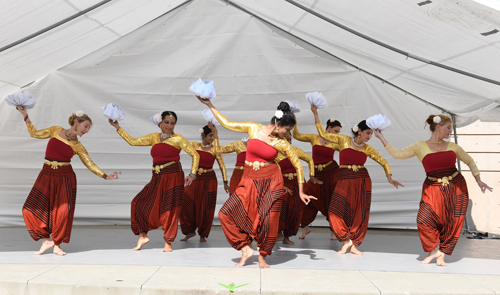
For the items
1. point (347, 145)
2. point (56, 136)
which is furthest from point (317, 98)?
point (56, 136)

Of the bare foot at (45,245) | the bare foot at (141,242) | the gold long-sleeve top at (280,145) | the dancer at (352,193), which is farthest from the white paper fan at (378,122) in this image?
the bare foot at (45,245)

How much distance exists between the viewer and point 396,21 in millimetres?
4359

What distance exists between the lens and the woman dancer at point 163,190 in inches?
208

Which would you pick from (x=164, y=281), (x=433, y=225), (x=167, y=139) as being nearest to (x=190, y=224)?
(x=167, y=139)

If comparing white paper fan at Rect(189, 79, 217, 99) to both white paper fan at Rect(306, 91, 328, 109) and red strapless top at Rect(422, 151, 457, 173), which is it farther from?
red strapless top at Rect(422, 151, 457, 173)

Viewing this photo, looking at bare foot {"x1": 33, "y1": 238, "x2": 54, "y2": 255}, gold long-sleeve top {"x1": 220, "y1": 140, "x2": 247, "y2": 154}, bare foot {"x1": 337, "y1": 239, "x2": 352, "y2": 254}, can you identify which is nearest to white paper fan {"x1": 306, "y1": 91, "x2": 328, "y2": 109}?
gold long-sleeve top {"x1": 220, "y1": 140, "x2": 247, "y2": 154}

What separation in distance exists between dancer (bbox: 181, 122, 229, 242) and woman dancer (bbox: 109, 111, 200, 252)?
2.21 feet

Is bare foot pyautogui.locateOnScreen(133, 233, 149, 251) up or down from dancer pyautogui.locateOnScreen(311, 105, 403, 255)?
down

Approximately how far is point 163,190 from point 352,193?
214cm

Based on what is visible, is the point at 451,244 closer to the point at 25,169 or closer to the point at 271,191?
the point at 271,191

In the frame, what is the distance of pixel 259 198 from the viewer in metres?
4.44

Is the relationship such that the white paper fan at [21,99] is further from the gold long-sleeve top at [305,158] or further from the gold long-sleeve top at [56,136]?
the gold long-sleeve top at [305,158]

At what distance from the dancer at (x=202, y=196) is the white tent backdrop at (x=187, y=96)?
133cm

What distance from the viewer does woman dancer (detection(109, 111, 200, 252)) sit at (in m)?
→ 5.27
